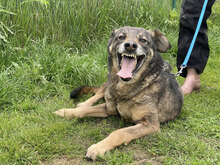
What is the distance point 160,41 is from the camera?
11.2 feet

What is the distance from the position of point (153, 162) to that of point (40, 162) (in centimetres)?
109

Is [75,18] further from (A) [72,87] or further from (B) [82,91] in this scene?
(B) [82,91]

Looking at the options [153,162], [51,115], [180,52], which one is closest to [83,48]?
[180,52]

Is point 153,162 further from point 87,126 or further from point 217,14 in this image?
point 217,14

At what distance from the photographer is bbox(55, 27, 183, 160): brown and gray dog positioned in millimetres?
3037

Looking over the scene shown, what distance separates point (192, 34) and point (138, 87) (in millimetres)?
1835

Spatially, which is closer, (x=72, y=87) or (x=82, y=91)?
(x=82, y=91)

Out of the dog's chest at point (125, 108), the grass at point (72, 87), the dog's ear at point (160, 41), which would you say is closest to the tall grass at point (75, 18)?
the grass at point (72, 87)

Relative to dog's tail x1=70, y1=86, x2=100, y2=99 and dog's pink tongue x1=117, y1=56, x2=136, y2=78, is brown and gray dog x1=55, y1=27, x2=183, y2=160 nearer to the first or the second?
dog's pink tongue x1=117, y1=56, x2=136, y2=78

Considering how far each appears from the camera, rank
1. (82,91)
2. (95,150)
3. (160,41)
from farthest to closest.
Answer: (82,91) < (160,41) < (95,150)

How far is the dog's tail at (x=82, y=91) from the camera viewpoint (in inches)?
157

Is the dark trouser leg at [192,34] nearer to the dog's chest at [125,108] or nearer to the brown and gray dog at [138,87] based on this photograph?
the brown and gray dog at [138,87]

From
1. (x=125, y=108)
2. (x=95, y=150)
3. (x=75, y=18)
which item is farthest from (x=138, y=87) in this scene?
(x=75, y=18)

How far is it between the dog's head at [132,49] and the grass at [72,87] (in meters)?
0.76
